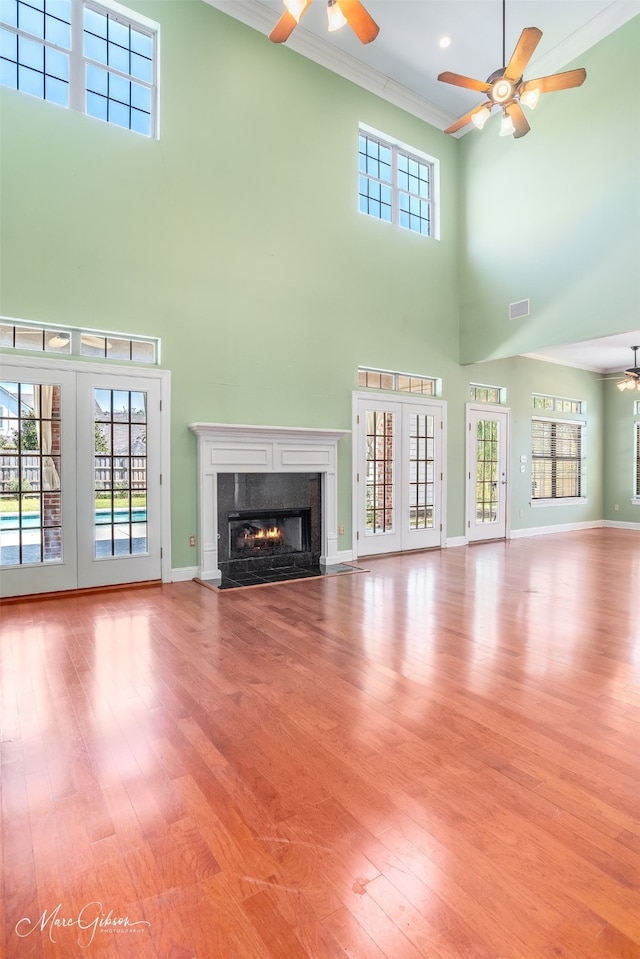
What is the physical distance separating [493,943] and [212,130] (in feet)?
→ 22.8

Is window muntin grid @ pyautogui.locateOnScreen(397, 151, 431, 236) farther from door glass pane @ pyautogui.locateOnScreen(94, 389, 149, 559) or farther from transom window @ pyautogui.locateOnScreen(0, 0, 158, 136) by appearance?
door glass pane @ pyautogui.locateOnScreen(94, 389, 149, 559)

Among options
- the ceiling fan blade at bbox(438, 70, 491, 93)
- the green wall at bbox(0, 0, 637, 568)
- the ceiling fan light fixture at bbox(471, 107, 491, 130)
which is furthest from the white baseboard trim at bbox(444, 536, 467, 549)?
the ceiling fan blade at bbox(438, 70, 491, 93)

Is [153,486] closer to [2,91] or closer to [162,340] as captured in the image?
[162,340]

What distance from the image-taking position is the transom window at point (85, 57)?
15.6 ft

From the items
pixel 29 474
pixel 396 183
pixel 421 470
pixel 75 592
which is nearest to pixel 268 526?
pixel 75 592

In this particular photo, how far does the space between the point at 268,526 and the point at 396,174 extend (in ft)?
18.4

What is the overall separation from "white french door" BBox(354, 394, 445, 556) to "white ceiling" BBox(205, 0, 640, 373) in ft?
14.4

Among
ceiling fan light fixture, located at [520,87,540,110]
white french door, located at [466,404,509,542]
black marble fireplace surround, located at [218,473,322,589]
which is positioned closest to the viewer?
ceiling fan light fixture, located at [520,87,540,110]

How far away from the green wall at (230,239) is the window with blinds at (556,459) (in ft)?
9.90

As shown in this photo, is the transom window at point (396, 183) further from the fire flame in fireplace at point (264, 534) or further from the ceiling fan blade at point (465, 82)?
the fire flame in fireplace at point (264, 534)

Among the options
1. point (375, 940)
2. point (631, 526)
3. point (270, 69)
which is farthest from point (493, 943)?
point (631, 526)

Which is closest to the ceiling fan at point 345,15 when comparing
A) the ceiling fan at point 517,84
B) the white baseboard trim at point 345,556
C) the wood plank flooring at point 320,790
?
the ceiling fan at point 517,84

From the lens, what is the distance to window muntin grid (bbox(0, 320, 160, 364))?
4.62 metres

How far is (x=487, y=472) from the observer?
28.4 feet
